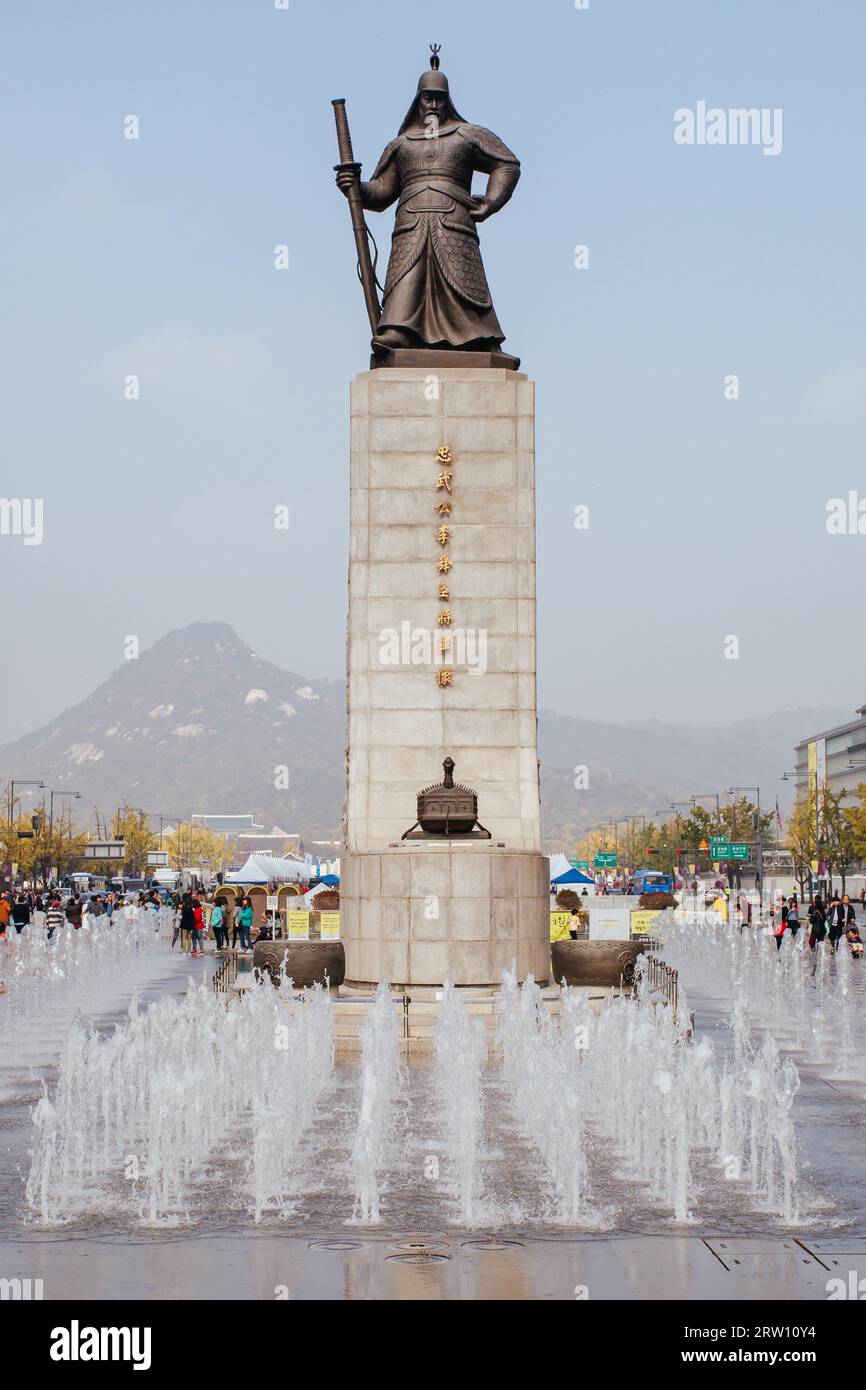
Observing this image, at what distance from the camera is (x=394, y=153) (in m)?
23.8

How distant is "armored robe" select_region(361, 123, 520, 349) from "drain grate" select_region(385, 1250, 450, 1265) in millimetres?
16054

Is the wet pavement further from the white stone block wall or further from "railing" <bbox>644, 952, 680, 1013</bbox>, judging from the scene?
the white stone block wall

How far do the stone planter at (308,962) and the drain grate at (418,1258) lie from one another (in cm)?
1309

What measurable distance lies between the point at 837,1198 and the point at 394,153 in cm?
1732

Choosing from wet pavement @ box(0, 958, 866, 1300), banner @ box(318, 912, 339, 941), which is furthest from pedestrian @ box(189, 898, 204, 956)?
wet pavement @ box(0, 958, 866, 1300)

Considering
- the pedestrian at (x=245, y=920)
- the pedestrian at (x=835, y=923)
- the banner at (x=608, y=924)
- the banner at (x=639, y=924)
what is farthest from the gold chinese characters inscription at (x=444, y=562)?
the pedestrian at (x=835, y=923)

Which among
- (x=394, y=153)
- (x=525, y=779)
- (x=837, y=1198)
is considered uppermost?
(x=394, y=153)

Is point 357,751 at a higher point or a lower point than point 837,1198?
higher

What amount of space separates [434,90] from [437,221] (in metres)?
1.89

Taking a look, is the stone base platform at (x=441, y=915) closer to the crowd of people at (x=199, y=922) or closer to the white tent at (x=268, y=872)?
the crowd of people at (x=199, y=922)

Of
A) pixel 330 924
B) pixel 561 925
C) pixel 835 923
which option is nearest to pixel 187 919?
pixel 561 925
